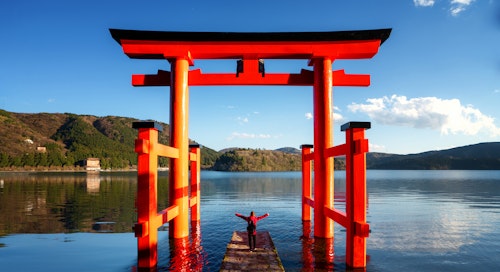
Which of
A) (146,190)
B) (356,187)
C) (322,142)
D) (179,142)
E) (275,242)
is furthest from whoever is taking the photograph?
(275,242)

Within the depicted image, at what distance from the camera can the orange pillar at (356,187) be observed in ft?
25.4

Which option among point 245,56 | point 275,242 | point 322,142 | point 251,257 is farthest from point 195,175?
point 251,257

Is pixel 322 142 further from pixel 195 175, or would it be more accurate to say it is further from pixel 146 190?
pixel 195 175

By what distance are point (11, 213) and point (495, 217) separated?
105 ft

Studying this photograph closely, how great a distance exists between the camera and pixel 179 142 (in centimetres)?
1088

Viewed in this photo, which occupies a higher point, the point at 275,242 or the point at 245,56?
the point at 245,56

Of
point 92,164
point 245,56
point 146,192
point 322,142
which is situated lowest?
point 92,164

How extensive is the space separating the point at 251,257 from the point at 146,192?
3.35 metres

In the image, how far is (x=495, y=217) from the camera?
20.3 meters

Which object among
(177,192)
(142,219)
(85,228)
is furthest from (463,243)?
(85,228)

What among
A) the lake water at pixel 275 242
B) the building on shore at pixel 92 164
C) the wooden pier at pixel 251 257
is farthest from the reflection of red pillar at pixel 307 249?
the building on shore at pixel 92 164

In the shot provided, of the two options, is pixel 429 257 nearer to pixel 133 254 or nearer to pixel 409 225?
pixel 409 225

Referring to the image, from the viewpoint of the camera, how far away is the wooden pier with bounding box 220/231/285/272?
7660 mm

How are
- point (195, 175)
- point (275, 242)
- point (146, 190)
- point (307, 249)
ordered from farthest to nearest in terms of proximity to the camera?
point (195, 175) < point (275, 242) < point (307, 249) < point (146, 190)
